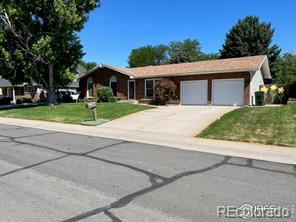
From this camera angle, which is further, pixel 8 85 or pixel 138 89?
pixel 8 85

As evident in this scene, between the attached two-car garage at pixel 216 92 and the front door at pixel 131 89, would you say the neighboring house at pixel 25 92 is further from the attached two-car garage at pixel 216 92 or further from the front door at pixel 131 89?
the attached two-car garage at pixel 216 92

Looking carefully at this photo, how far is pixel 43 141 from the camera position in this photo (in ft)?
32.1

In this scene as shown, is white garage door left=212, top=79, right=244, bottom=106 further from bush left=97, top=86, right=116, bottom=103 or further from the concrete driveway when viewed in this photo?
bush left=97, top=86, right=116, bottom=103

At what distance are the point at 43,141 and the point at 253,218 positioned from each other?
7.83 meters

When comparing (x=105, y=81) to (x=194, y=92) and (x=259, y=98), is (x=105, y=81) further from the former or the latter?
(x=259, y=98)

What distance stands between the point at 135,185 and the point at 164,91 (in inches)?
689

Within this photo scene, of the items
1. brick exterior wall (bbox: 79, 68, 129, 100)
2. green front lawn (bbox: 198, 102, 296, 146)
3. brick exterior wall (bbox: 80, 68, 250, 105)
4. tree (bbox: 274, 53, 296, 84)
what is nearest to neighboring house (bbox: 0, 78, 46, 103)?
brick exterior wall (bbox: 79, 68, 129, 100)

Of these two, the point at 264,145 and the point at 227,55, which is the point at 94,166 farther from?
the point at 227,55

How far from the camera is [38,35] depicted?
2320cm

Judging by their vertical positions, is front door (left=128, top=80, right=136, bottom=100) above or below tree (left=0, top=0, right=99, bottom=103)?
below

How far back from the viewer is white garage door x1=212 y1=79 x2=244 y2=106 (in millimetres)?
20281

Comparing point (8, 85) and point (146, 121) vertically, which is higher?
point (8, 85)

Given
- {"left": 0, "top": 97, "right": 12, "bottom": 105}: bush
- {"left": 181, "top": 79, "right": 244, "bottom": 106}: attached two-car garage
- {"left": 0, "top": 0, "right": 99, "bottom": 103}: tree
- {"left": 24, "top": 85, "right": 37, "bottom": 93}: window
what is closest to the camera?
{"left": 181, "top": 79, "right": 244, "bottom": 106}: attached two-car garage

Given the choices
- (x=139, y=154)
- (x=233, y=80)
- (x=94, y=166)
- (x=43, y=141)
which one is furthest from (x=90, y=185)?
(x=233, y=80)
